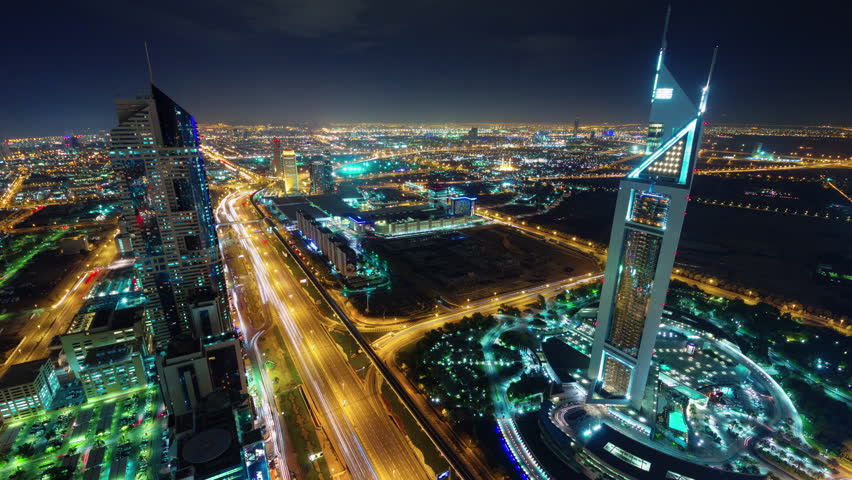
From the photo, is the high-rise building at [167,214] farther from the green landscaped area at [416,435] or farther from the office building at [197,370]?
the green landscaped area at [416,435]

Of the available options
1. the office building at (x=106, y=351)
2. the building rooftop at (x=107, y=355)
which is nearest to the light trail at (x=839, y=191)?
the office building at (x=106, y=351)

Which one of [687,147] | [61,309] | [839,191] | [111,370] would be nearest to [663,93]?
[687,147]

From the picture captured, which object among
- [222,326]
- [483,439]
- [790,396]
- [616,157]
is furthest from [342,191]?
[616,157]

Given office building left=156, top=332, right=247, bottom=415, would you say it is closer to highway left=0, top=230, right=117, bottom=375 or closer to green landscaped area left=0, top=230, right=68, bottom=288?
highway left=0, top=230, right=117, bottom=375

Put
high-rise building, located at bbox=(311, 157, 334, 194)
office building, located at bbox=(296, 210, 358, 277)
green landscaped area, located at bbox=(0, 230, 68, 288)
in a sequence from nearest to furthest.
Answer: office building, located at bbox=(296, 210, 358, 277) < green landscaped area, located at bbox=(0, 230, 68, 288) < high-rise building, located at bbox=(311, 157, 334, 194)

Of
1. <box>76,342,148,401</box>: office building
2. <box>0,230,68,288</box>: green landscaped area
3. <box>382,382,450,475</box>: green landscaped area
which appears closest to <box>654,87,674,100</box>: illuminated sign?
<box>382,382,450,475</box>: green landscaped area

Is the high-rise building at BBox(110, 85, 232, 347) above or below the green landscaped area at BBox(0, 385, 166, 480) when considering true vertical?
above

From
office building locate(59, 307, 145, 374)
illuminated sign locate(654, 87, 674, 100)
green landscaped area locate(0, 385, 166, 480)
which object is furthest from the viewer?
office building locate(59, 307, 145, 374)

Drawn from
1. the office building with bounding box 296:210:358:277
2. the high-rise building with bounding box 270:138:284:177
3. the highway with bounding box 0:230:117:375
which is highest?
the high-rise building with bounding box 270:138:284:177

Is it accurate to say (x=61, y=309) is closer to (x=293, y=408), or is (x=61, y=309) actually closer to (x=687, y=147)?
(x=293, y=408)
